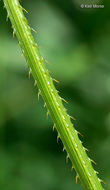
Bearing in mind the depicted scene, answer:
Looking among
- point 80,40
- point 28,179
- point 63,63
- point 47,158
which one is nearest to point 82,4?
point 80,40

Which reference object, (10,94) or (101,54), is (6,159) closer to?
(10,94)

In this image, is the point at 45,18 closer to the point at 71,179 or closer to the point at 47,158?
the point at 47,158

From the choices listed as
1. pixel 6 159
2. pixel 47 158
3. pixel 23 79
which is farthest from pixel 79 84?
pixel 6 159

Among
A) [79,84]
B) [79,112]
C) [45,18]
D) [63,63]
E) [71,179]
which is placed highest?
[45,18]

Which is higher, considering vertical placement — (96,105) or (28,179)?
(96,105)

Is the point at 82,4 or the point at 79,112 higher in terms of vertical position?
the point at 82,4

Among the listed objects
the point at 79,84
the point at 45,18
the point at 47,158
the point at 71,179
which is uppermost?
the point at 45,18
